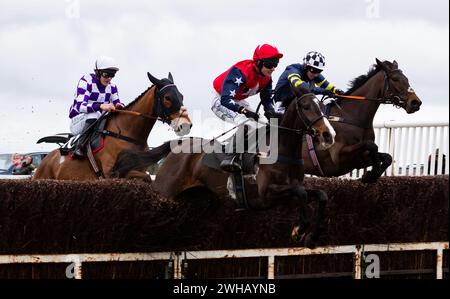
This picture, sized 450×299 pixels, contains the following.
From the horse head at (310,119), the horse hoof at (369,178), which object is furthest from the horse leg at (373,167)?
the horse head at (310,119)

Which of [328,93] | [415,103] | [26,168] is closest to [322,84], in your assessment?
[328,93]

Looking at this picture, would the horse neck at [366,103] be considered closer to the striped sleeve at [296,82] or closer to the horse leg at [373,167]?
the horse leg at [373,167]

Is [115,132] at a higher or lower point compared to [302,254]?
higher

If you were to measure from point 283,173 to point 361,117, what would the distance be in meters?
1.86

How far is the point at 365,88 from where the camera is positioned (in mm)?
9609

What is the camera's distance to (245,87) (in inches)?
328

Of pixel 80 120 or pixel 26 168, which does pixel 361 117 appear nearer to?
pixel 80 120

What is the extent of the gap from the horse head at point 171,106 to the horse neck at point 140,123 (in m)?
0.12
